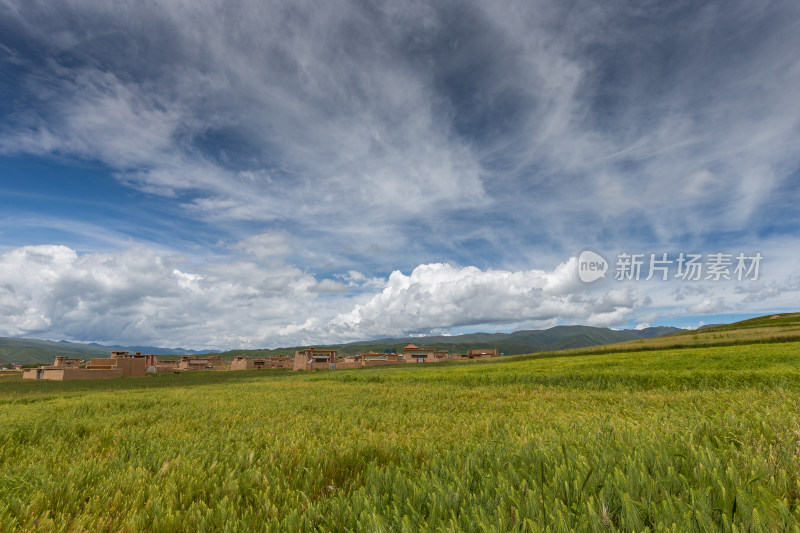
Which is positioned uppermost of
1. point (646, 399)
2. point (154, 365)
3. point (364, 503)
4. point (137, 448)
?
point (364, 503)

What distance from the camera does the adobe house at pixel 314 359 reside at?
112125 mm

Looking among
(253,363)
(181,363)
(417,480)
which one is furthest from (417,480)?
(181,363)

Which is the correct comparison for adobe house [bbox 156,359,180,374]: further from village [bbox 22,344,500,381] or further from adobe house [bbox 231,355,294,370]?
adobe house [bbox 231,355,294,370]

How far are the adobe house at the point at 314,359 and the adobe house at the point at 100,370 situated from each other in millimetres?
42334

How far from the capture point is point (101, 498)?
346cm

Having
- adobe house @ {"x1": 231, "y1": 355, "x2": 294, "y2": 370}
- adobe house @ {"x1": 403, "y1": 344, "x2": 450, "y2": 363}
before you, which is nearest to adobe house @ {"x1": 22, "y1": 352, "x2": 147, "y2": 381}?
adobe house @ {"x1": 231, "y1": 355, "x2": 294, "y2": 370}

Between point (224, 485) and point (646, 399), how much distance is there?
10201mm

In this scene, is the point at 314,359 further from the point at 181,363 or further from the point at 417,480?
the point at 417,480

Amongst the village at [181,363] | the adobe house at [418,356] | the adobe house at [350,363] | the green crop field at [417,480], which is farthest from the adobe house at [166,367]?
the green crop field at [417,480]

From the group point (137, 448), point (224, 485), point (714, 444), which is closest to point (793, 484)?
point (714, 444)

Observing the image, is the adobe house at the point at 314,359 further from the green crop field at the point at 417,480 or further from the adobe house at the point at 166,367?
the green crop field at the point at 417,480

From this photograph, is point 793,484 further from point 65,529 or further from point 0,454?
point 0,454

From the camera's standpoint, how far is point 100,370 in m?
88.0

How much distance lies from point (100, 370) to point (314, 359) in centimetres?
5378
